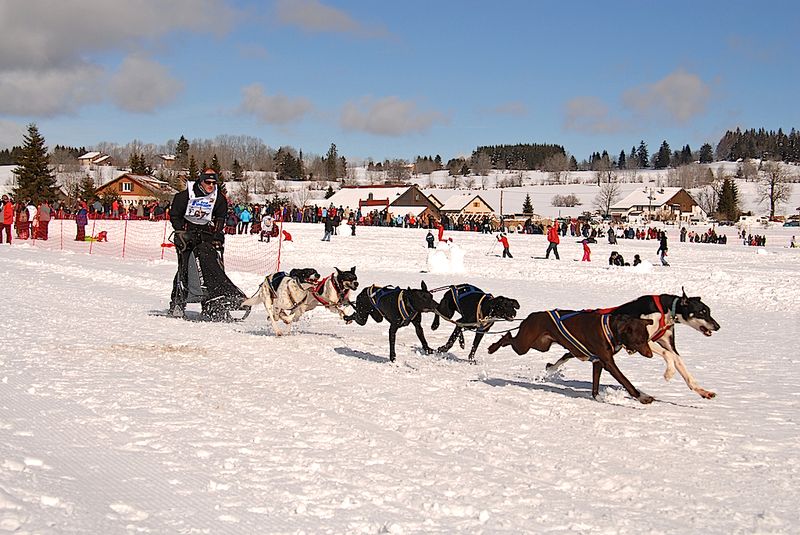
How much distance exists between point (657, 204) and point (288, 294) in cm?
10757

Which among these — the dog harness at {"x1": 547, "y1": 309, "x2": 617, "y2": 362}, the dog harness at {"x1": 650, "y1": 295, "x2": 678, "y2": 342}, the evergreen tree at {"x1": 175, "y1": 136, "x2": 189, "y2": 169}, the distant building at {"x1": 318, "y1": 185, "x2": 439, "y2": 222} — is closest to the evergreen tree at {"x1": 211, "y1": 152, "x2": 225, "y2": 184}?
the dog harness at {"x1": 547, "y1": 309, "x2": 617, "y2": 362}

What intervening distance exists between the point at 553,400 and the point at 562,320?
→ 0.83m

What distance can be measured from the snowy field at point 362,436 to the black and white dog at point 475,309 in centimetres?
48

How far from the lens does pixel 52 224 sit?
39.8 m

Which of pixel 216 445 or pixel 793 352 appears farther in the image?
pixel 793 352

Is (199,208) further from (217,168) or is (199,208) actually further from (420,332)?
(217,168)

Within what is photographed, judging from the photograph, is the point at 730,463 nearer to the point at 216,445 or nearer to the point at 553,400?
the point at 553,400

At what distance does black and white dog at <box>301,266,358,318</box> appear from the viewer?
10188 mm

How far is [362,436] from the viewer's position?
561cm

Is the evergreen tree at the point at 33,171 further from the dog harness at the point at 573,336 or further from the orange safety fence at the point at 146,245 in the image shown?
the dog harness at the point at 573,336

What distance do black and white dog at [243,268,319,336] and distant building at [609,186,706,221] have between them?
339ft

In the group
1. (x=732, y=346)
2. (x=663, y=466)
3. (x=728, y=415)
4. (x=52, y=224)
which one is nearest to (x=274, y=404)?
(x=663, y=466)

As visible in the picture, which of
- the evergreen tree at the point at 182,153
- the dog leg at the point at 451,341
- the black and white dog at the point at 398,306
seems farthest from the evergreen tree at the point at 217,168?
the evergreen tree at the point at 182,153

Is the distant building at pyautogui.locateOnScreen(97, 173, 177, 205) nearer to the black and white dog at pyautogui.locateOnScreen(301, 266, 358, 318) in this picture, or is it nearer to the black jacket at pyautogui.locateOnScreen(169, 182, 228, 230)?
the black jacket at pyautogui.locateOnScreen(169, 182, 228, 230)
